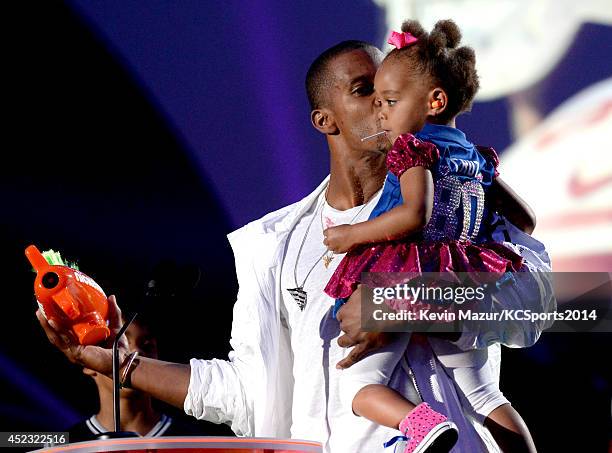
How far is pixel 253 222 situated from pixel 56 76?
2.57 ft

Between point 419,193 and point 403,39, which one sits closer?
point 419,193

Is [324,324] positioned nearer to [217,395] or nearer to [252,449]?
[217,395]

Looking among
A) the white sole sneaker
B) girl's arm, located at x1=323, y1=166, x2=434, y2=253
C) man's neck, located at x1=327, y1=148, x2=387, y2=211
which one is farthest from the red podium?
man's neck, located at x1=327, y1=148, x2=387, y2=211

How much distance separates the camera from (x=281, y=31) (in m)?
3.29

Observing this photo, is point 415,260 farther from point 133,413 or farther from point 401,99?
point 133,413

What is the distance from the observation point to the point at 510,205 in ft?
9.32

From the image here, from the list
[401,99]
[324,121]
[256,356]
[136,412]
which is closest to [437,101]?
[401,99]

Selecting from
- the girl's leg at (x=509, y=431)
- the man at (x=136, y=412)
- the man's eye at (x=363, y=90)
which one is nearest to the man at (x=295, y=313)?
the man's eye at (x=363, y=90)

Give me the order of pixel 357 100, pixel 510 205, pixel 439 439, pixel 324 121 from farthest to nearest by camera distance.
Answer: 1. pixel 324 121
2. pixel 357 100
3. pixel 510 205
4. pixel 439 439

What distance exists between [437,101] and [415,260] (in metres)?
0.38

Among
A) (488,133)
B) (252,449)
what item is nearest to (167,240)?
(488,133)

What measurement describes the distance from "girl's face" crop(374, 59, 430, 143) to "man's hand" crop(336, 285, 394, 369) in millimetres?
392

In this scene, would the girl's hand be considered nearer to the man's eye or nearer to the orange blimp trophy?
the man's eye

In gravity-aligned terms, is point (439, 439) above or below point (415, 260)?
below
